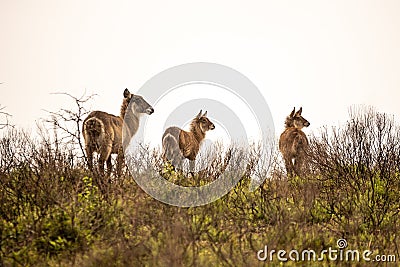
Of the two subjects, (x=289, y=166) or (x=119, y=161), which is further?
(x=289, y=166)

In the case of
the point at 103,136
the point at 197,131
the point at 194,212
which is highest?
the point at 197,131

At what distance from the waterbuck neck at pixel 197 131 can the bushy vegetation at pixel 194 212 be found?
3.52 m

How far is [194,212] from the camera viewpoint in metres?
11.1

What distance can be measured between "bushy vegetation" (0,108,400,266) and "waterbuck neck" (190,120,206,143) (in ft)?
11.6

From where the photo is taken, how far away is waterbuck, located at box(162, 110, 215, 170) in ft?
55.3

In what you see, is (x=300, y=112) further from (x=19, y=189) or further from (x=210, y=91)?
(x=19, y=189)

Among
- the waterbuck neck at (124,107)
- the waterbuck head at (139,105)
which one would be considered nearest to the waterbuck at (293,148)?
the waterbuck head at (139,105)

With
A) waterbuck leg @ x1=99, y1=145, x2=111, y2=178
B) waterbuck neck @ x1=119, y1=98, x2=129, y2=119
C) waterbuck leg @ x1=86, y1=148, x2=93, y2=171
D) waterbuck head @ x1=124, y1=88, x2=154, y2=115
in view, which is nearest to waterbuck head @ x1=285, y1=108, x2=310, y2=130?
waterbuck head @ x1=124, y1=88, x2=154, y2=115

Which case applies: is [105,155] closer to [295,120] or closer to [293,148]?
[293,148]

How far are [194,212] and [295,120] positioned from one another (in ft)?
28.5

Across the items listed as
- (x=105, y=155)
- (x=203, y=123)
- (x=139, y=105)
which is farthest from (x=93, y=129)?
(x=203, y=123)

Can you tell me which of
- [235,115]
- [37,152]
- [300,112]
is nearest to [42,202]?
[37,152]

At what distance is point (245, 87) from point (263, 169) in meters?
1.95

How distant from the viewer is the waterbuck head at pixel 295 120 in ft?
62.3
